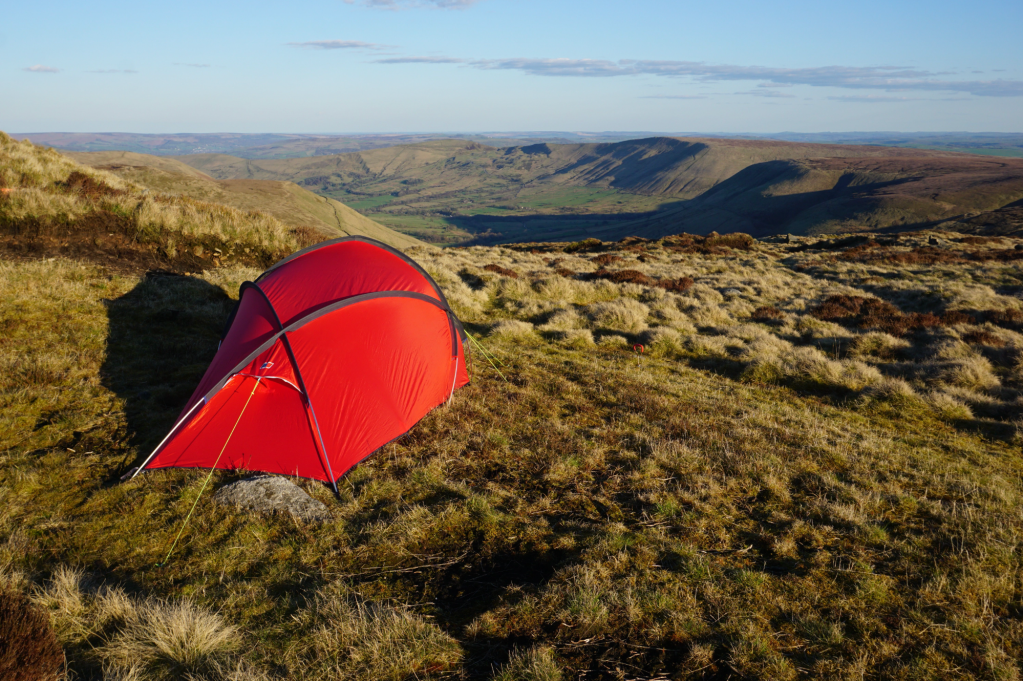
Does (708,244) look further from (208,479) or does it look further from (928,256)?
(208,479)

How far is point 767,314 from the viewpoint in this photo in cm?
1691

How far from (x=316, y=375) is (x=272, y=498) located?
170 centimetres

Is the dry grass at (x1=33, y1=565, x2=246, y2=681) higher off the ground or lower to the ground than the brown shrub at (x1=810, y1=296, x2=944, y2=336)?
→ lower

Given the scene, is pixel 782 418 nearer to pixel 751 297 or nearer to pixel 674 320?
pixel 674 320

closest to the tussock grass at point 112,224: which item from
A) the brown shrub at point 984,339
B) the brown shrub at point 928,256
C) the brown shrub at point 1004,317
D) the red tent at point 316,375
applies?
the red tent at point 316,375

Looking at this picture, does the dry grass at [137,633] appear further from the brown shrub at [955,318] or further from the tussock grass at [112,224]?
the brown shrub at [955,318]

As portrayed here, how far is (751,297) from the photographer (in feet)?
64.6

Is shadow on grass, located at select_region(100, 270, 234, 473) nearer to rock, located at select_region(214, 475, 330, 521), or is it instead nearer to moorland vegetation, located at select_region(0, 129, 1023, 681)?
moorland vegetation, located at select_region(0, 129, 1023, 681)

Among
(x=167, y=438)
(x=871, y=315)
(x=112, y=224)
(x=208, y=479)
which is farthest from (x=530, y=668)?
(x=871, y=315)

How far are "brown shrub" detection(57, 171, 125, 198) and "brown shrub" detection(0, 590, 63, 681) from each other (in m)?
16.2

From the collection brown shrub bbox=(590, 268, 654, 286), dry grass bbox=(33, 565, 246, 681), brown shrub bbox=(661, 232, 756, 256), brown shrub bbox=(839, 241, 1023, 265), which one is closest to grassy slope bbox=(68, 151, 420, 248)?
brown shrub bbox=(590, 268, 654, 286)

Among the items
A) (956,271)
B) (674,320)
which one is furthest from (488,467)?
(956,271)

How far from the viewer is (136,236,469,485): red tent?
6500mm

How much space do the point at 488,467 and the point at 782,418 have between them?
17.6 feet
